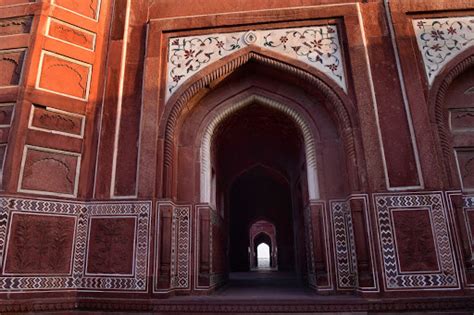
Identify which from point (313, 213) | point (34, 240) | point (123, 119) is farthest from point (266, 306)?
point (123, 119)

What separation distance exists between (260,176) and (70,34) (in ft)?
20.5

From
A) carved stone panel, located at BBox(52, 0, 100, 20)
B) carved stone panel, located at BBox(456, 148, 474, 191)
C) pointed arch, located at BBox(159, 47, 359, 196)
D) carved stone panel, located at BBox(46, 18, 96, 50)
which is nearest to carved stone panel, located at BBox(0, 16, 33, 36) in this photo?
carved stone panel, located at BBox(46, 18, 96, 50)

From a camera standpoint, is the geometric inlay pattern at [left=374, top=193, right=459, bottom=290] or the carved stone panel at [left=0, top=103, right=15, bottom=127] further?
the carved stone panel at [left=0, top=103, right=15, bottom=127]

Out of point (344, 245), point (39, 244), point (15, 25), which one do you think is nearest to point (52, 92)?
point (15, 25)

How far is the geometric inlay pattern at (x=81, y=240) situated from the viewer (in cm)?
396

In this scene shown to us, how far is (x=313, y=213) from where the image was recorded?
15.0 feet

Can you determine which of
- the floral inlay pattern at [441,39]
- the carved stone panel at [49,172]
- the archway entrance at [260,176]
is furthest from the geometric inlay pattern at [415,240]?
the carved stone panel at [49,172]

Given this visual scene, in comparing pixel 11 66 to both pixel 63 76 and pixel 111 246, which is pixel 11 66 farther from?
pixel 111 246

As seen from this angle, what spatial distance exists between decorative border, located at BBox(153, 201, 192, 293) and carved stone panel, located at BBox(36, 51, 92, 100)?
1908mm

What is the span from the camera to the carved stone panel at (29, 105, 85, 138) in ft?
14.6

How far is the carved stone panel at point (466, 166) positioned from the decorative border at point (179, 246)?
3310mm

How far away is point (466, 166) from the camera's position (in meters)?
4.37

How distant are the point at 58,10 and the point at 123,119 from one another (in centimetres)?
181

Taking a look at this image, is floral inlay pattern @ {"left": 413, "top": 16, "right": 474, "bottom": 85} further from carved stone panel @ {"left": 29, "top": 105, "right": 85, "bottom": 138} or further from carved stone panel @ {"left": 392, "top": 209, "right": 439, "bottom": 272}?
carved stone panel @ {"left": 29, "top": 105, "right": 85, "bottom": 138}
